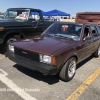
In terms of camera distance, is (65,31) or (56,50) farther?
(65,31)

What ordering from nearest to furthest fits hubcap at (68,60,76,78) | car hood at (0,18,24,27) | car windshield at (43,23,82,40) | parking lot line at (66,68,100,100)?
parking lot line at (66,68,100,100), hubcap at (68,60,76,78), car windshield at (43,23,82,40), car hood at (0,18,24,27)

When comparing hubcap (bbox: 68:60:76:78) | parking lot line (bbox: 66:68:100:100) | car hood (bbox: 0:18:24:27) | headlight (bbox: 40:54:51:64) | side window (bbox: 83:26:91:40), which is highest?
car hood (bbox: 0:18:24:27)

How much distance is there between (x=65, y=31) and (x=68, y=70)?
4.62 feet

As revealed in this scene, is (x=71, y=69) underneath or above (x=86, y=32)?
underneath

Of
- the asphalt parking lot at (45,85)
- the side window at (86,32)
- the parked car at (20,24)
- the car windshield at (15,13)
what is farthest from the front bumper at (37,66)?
the car windshield at (15,13)

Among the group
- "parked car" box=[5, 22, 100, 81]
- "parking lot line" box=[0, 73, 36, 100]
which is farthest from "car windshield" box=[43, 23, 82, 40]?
"parking lot line" box=[0, 73, 36, 100]

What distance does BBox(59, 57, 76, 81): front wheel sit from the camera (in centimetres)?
363

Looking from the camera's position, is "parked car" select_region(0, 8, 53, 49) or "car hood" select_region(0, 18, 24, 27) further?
"parked car" select_region(0, 8, 53, 49)

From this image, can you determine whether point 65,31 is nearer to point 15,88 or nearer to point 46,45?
point 46,45

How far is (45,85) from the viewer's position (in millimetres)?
3635

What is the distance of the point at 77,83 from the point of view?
12.6 ft

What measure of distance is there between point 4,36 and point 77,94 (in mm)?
3533

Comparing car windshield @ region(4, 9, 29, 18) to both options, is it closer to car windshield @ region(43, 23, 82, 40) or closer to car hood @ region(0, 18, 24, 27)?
car hood @ region(0, 18, 24, 27)

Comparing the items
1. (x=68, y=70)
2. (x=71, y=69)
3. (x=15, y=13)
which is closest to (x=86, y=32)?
(x=71, y=69)
